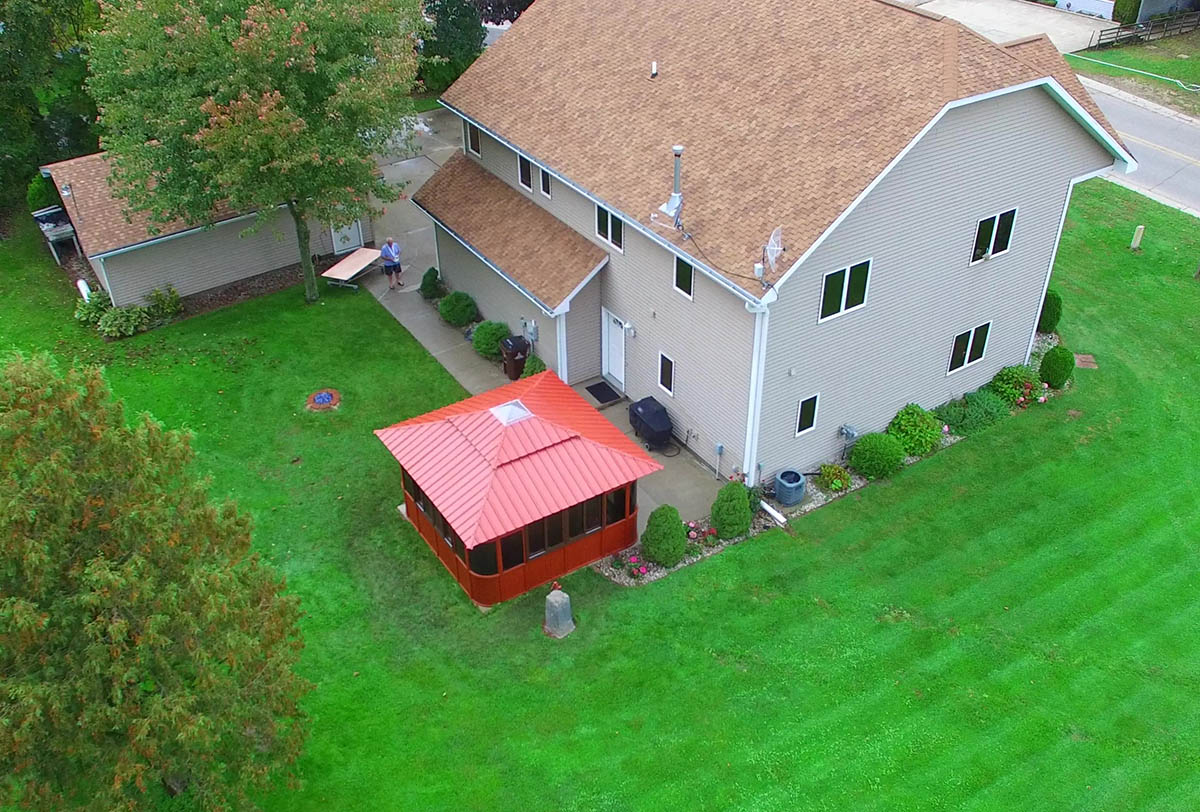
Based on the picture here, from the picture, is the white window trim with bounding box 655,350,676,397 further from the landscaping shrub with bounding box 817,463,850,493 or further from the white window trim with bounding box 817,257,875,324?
the landscaping shrub with bounding box 817,463,850,493

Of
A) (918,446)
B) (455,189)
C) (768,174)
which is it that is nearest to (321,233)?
(455,189)

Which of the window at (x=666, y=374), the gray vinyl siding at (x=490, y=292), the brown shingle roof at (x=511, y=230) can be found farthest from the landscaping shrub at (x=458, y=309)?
the window at (x=666, y=374)

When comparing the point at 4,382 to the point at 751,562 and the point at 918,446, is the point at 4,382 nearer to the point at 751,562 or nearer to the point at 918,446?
the point at 751,562

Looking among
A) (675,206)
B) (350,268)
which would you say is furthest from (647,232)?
(350,268)

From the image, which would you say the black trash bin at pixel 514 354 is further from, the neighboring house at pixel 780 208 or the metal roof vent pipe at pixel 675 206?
the metal roof vent pipe at pixel 675 206

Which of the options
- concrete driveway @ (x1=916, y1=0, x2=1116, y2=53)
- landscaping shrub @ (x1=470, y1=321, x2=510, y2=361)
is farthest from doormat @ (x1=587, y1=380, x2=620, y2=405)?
concrete driveway @ (x1=916, y1=0, x2=1116, y2=53)

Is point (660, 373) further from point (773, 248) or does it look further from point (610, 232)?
point (773, 248)
